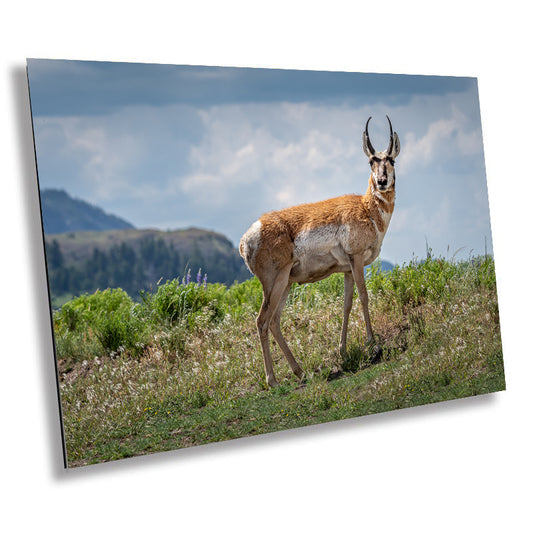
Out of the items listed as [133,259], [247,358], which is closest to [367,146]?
[247,358]

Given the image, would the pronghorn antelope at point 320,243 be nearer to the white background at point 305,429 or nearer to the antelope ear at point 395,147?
the antelope ear at point 395,147

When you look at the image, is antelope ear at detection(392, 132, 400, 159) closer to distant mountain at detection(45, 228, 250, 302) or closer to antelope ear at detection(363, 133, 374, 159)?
antelope ear at detection(363, 133, 374, 159)

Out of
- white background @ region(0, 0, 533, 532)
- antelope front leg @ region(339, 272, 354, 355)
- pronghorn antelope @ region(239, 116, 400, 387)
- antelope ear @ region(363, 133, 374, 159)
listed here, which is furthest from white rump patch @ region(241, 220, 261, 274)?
white background @ region(0, 0, 533, 532)

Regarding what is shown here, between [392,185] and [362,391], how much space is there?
1294 millimetres

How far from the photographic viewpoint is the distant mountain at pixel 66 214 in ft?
11.2

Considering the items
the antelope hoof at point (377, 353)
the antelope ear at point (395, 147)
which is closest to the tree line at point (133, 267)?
the antelope hoof at point (377, 353)

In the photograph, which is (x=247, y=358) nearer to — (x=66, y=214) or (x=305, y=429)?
(x=305, y=429)

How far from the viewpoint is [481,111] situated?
470cm

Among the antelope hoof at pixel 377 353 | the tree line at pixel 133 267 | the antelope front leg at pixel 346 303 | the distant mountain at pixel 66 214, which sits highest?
the distant mountain at pixel 66 214

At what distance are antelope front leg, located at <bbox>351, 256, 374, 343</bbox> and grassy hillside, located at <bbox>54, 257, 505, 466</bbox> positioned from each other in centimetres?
5

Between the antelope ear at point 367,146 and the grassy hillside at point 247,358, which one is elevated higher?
the antelope ear at point 367,146

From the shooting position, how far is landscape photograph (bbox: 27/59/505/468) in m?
3.59

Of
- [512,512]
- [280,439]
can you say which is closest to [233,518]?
[280,439]

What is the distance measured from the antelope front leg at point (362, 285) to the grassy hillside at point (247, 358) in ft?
0.17
